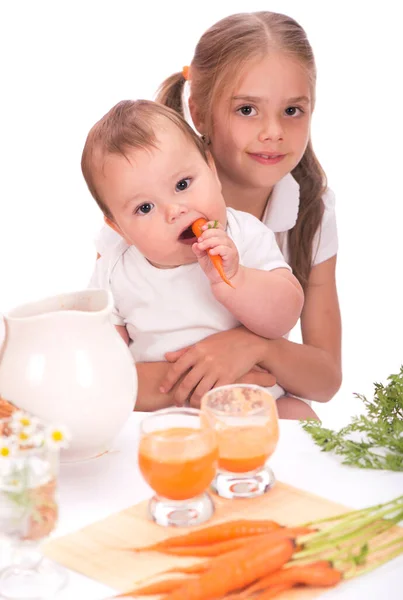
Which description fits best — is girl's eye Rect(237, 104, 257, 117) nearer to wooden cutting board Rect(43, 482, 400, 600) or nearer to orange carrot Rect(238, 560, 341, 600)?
wooden cutting board Rect(43, 482, 400, 600)

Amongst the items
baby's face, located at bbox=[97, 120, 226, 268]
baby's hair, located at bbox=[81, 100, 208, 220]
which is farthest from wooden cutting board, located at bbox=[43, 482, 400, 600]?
baby's hair, located at bbox=[81, 100, 208, 220]

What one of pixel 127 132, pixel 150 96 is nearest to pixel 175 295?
pixel 127 132

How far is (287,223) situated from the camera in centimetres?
249

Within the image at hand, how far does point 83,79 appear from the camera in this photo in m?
4.10

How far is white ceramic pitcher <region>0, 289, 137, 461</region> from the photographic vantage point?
1.50 m

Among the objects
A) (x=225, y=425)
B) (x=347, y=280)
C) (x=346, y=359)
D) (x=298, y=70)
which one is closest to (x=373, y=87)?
(x=347, y=280)

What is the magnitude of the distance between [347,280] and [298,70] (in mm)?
1999

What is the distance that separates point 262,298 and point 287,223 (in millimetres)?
487

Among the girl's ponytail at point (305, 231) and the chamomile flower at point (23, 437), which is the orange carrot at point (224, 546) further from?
the girl's ponytail at point (305, 231)

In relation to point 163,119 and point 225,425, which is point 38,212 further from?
point 225,425

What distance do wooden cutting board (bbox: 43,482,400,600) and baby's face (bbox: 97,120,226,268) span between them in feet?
2.27

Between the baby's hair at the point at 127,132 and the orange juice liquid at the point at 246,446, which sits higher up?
the baby's hair at the point at 127,132

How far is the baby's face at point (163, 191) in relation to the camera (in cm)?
197

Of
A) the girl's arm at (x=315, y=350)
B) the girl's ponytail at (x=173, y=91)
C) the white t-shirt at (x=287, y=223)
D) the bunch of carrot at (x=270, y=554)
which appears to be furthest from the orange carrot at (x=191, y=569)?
the girl's ponytail at (x=173, y=91)
